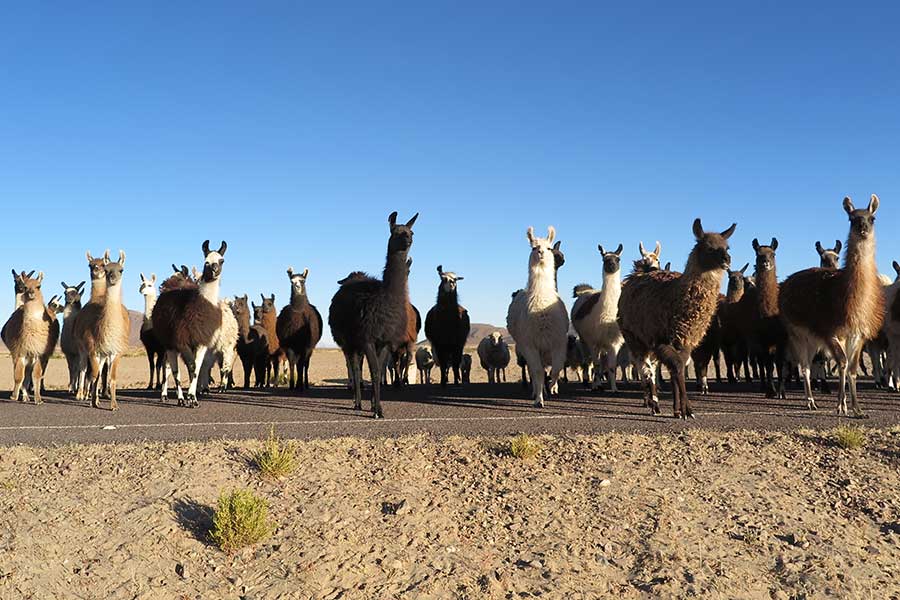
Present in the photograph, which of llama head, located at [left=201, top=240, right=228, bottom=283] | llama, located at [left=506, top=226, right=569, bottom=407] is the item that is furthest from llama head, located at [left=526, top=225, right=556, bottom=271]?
llama head, located at [left=201, top=240, right=228, bottom=283]

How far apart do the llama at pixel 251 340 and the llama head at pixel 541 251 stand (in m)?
9.00

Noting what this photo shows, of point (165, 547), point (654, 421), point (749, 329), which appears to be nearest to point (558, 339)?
point (654, 421)

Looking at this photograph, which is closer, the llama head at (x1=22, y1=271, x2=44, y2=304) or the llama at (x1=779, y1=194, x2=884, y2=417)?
the llama at (x1=779, y1=194, x2=884, y2=417)

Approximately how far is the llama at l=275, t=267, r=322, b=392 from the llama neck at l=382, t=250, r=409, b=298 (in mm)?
5166

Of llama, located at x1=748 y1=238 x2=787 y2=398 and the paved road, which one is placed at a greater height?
llama, located at x1=748 y1=238 x2=787 y2=398

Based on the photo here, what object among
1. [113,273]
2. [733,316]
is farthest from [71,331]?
[733,316]

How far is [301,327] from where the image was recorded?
16.2 meters

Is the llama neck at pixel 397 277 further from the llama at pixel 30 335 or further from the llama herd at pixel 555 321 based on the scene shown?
the llama at pixel 30 335

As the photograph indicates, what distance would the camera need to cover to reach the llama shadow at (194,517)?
275 inches

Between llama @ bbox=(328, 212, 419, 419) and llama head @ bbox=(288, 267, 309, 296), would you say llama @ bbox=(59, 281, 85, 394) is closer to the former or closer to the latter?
llama head @ bbox=(288, 267, 309, 296)

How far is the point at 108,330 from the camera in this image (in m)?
12.9

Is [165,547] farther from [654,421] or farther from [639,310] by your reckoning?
[639,310]

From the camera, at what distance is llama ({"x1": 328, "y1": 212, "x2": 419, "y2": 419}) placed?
37.2 ft

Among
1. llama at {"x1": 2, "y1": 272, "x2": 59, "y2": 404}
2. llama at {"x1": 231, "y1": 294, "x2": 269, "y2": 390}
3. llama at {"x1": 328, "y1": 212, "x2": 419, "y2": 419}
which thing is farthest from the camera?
llama at {"x1": 231, "y1": 294, "x2": 269, "y2": 390}
